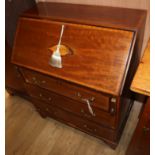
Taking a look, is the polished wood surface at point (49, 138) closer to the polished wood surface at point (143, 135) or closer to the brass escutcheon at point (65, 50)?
the polished wood surface at point (143, 135)

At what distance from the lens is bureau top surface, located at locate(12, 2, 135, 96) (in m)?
0.76

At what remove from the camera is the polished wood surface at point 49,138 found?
1315 millimetres

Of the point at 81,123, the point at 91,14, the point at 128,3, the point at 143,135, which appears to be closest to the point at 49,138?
the point at 81,123

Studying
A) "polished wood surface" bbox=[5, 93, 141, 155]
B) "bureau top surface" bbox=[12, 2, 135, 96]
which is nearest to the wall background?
"bureau top surface" bbox=[12, 2, 135, 96]

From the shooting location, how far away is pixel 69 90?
0.95 m

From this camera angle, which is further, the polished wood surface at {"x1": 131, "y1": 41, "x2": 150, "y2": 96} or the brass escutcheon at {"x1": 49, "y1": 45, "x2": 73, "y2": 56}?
the brass escutcheon at {"x1": 49, "y1": 45, "x2": 73, "y2": 56}

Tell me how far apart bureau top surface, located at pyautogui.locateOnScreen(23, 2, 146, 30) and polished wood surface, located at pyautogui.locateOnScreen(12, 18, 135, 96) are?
4 centimetres

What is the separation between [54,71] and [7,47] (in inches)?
21.9

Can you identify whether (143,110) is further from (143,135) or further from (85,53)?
(85,53)

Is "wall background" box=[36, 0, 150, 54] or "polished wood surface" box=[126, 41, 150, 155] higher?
"wall background" box=[36, 0, 150, 54]

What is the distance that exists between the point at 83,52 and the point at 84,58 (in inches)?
1.3

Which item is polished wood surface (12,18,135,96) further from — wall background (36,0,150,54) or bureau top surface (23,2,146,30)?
wall background (36,0,150,54)

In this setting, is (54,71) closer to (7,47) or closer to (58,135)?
(7,47)
